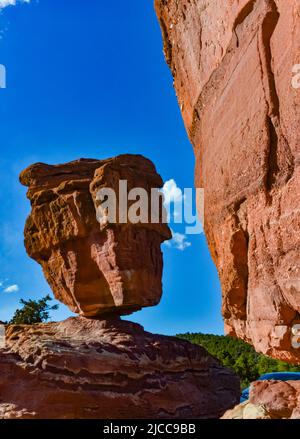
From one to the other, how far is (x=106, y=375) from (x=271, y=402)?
9.27 meters

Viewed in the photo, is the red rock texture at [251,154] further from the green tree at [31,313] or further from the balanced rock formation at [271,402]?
the green tree at [31,313]

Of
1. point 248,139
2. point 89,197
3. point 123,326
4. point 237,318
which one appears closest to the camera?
point 248,139

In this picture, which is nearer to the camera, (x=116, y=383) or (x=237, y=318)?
(x=237, y=318)

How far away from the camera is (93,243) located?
47.3 feet

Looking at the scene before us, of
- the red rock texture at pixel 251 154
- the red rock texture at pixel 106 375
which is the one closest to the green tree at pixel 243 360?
the red rock texture at pixel 106 375

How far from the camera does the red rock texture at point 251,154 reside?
2436 mm

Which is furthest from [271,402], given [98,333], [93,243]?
[93,243]

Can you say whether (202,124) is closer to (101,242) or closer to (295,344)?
(295,344)

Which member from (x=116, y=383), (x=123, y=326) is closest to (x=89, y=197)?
(x=123, y=326)

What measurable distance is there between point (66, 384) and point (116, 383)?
1331 mm

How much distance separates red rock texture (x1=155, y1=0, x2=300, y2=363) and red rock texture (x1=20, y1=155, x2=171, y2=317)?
33.7ft

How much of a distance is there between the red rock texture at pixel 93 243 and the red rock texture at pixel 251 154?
33.7 ft

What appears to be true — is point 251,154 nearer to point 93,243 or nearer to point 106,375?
point 106,375

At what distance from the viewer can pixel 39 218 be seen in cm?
1539
